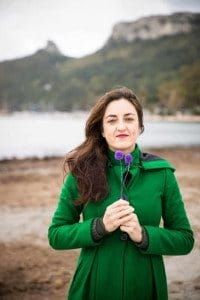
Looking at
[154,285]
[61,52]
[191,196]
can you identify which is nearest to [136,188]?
[154,285]

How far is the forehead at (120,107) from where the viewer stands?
4.23 ft

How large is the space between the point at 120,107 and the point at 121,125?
0.07 m

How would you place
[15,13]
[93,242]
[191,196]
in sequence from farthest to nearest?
[15,13]
[191,196]
[93,242]

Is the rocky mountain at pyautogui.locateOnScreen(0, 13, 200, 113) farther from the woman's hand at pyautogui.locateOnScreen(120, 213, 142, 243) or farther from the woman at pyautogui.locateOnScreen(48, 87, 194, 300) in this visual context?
the woman's hand at pyautogui.locateOnScreen(120, 213, 142, 243)

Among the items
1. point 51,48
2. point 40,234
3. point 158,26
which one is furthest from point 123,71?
point 40,234

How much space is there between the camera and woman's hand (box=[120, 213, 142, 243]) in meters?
1.14

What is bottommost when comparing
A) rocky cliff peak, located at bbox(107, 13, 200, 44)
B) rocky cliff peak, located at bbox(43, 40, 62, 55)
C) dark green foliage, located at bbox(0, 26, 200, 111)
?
dark green foliage, located at bbox(0, 26, 200, 111)

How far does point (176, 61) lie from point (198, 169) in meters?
1.34

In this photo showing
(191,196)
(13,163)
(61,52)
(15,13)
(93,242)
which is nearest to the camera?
(93,242)

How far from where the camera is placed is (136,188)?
124 cm

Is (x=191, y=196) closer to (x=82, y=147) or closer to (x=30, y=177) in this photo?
(x=30, y=177)

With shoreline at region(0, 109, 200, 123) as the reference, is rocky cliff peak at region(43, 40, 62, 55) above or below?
above

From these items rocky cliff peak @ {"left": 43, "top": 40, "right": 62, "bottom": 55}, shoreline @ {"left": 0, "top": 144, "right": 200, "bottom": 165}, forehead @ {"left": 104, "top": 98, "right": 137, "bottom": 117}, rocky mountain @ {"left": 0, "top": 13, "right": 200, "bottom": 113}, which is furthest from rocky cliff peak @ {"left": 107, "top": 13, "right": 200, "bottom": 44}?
forehead @ {"left": 104, "top": 98, "right": 137, "bottom": 117}

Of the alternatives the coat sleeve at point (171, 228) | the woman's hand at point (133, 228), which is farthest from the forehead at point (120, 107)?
the woman's hand at point (133, 228)
